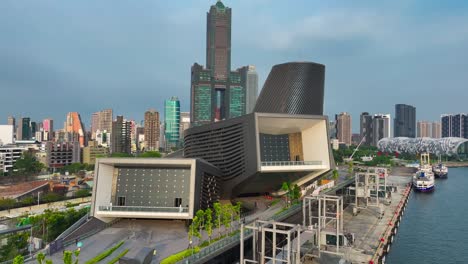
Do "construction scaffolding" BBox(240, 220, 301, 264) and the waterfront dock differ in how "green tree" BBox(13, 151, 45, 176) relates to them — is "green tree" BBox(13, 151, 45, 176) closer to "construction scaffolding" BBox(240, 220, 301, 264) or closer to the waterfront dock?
the waterfront dock

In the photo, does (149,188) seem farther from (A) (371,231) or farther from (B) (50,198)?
(B) (50,198)

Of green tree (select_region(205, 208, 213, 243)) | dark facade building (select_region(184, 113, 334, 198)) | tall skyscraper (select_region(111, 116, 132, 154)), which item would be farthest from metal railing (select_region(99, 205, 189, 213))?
tall skyscraper (select_region(111, 116, 132, 154))

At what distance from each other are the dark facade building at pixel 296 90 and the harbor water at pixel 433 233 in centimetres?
3223

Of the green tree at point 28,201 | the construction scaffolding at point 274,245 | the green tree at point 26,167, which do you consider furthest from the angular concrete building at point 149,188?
the green tree at point 26,167

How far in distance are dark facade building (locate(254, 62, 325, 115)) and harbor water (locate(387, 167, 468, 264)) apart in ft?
106

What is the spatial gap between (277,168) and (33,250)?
117 ft

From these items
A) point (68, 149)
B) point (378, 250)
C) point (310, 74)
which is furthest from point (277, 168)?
point (68, 149)

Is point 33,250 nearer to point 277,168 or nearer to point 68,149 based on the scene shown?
point 277,168

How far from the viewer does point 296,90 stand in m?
79.8

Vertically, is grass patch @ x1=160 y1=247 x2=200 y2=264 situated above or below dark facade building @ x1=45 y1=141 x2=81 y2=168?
below

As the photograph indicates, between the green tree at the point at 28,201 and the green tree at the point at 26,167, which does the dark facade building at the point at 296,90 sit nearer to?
the green tree at the point at 28,201

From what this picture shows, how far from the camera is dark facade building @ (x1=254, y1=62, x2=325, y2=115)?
261 feet

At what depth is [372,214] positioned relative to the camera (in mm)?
64938

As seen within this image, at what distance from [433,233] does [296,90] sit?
40200mm
